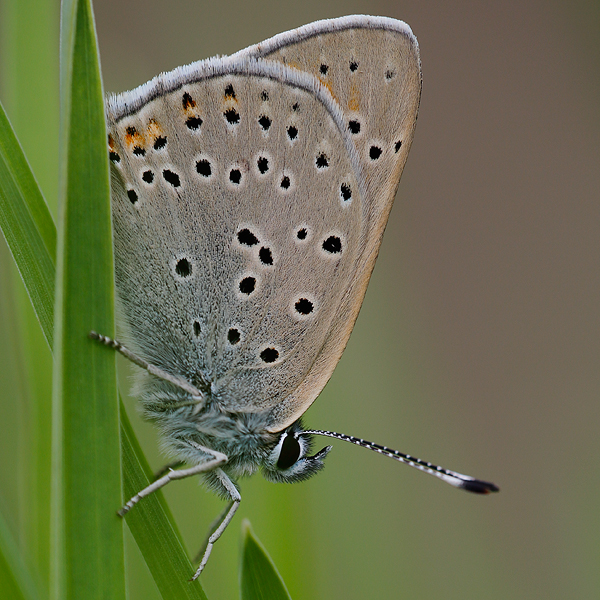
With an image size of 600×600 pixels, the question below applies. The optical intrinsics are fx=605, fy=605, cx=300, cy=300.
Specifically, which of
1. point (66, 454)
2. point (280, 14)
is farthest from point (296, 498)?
point (280, 14)

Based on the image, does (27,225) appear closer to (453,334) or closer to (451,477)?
(451,477)

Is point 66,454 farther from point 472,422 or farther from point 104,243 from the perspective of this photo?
point 472,422

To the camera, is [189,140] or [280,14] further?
[280,14]

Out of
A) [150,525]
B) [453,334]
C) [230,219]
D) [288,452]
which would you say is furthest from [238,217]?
[453,334]

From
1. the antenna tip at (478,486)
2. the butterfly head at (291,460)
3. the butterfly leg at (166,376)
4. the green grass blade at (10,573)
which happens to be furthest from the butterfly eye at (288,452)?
the green grass blade at (10,573)

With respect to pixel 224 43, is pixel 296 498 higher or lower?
Answer: lower

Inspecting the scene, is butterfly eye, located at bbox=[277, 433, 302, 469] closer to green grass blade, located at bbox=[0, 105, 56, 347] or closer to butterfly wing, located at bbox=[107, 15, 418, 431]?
butterfly wing, located at bbox=[107, 15, 418, 431]

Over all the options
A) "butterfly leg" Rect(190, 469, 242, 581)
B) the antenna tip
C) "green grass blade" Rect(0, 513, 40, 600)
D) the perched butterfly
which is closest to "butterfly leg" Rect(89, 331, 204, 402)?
the perched butterfly

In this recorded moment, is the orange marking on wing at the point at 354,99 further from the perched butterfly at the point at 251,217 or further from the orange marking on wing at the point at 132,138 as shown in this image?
the orange marking on wing at the point at 132,138
